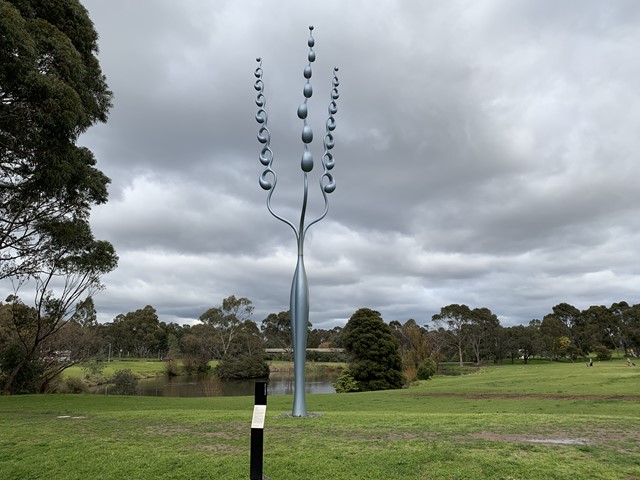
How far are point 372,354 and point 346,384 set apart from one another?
3.10 m

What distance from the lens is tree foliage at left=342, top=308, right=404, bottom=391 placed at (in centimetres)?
3622

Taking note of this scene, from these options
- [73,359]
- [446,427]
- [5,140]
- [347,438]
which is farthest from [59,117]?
[73,359]

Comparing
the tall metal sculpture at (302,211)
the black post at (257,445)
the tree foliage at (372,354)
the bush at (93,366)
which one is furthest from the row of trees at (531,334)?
the black post at (257,445)

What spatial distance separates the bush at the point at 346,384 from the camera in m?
35.8

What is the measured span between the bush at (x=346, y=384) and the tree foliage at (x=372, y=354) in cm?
33

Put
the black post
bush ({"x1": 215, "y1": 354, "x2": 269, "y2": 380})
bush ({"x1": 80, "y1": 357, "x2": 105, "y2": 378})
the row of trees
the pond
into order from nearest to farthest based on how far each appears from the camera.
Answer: the black post
the pond
bush ({"x1": 80, "y1": 357, "x2": 105, "y2": 378})
bush ({"x1": 215, "y1": 354, "x2": 269, "y2": 380})
the row of trees

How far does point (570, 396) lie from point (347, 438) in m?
15.8

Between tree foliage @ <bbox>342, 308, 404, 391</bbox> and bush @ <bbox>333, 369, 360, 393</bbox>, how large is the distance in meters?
0.33

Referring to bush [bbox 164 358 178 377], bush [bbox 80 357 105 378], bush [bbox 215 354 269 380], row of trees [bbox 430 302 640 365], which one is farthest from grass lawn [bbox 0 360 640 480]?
row of trees [bbox 430 302 640 365]

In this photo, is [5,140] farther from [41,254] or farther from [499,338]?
[499,338]

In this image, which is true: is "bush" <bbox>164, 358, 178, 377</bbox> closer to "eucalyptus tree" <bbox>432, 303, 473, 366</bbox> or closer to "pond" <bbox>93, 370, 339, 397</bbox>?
"pond" <bbox>93, 370, 339, 397</bbox>

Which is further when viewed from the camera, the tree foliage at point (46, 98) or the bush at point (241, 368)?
the bush at point (241, 368)

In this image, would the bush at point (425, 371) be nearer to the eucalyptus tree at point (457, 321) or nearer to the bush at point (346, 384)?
the bush at point (346, 384)

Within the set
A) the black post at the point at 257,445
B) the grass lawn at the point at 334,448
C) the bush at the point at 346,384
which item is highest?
the black post at the point at 257,445
